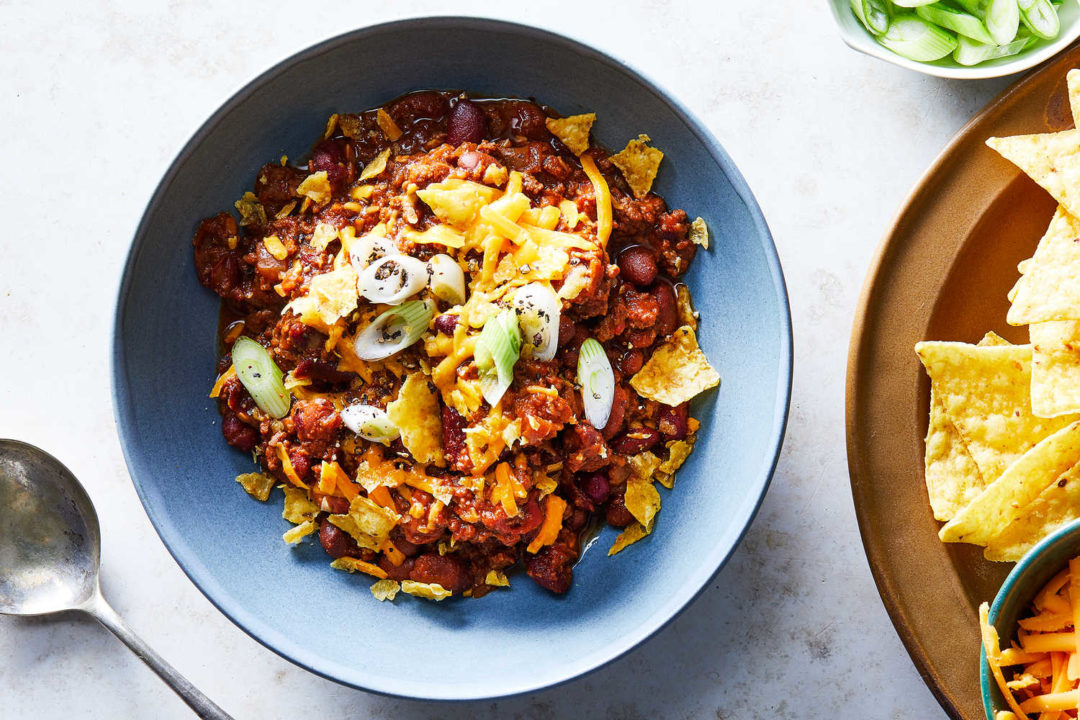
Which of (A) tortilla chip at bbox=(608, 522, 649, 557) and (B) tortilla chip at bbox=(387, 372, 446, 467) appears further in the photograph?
(A) tortilla chip at bbox=(608, 522, 649, 557)

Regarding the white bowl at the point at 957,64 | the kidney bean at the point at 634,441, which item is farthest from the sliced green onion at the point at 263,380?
the white bowl at the point at 957,64

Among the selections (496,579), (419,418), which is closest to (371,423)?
(419,418)

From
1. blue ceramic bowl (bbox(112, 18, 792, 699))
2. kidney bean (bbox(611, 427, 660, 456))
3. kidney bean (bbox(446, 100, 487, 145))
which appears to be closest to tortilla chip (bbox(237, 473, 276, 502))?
blue ceramic bowl (bbox(112, 18, 792, 699))

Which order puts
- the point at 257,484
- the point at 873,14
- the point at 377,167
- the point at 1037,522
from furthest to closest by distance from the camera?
the point at 873,14
the point at 257,484
the point at 377,167
the point at 1037,522

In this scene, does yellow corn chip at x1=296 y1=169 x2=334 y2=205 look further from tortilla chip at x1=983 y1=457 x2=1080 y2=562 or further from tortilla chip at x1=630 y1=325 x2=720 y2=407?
tortilla chip at x1=983 y1=457 x2=1080 y2=562

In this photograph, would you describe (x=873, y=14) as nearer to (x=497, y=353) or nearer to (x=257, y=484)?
(x=497, y=353)

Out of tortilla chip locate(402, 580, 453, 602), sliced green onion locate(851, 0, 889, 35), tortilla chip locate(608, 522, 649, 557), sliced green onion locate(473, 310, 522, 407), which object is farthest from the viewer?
sliced green onion locate(851, 0, 889, 35)

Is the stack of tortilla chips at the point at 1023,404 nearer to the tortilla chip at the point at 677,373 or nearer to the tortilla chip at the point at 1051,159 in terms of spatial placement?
the tortilla chip at the point at 1051,159
